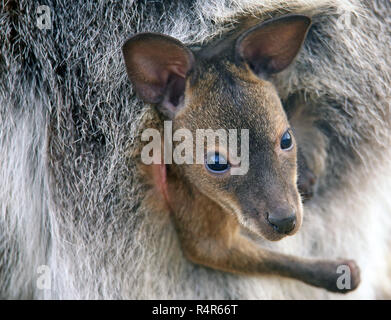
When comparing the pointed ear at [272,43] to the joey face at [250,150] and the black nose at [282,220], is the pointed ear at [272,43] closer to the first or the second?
the joey face at [250,150]

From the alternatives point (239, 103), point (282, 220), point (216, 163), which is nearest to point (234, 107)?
point (239, 103)

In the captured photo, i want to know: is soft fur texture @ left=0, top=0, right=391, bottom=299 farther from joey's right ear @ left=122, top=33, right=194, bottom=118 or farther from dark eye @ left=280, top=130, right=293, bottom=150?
dark eye @ left=280, top=130, right=293, bottom=150

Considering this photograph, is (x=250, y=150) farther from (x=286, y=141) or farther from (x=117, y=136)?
(x=117, y=136)

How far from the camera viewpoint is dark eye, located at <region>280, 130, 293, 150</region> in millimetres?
1488

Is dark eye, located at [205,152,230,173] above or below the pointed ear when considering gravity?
below

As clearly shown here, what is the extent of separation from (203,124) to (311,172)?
51cm

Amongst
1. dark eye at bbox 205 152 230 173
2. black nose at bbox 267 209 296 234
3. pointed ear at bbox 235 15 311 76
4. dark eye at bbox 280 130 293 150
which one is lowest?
black nose at bbox 267 209 296 234

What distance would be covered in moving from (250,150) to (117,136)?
364 mm

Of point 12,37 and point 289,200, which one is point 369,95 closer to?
point 289,200

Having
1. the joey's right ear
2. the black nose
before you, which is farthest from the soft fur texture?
the black nose

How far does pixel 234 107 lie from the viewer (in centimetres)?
144

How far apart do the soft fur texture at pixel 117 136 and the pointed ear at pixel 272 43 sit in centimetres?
10

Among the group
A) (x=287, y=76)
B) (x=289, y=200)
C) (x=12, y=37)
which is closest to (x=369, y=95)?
(x=287, y=76)
